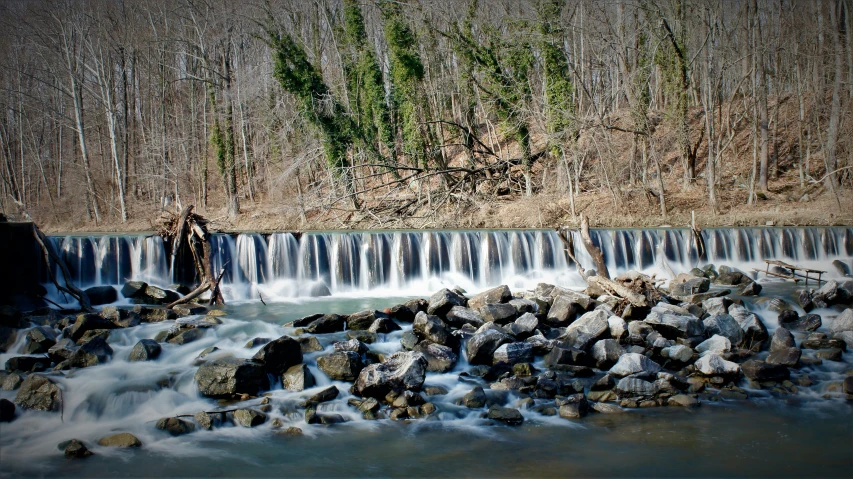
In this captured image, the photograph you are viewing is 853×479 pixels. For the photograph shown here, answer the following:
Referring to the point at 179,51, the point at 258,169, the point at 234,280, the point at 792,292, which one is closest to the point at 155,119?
the point at 179,51

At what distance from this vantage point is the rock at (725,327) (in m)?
8.57

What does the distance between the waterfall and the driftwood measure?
3192 mm

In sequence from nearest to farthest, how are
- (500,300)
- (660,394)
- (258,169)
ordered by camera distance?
(660,394), (500,300), (258,169)

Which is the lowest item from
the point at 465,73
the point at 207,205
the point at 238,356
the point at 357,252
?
the point at 238,356

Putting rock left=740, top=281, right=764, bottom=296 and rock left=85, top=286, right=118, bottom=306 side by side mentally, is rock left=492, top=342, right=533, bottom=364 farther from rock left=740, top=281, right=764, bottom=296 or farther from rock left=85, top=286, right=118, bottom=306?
rock left=85, top=286, right=118, bottom=306

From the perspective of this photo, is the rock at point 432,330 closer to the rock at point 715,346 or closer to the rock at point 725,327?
the rock at point 715,346

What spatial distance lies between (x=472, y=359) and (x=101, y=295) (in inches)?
323

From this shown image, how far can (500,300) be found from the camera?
10352 mm

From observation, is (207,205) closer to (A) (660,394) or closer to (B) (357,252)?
(B) (357,252)

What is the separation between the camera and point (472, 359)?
314 inches

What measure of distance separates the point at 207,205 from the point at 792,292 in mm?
25757

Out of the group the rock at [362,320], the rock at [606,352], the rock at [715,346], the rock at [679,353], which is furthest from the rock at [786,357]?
the rock at [362,320]

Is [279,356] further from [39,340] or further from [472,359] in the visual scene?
[39,340]

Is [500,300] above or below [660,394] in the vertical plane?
above
